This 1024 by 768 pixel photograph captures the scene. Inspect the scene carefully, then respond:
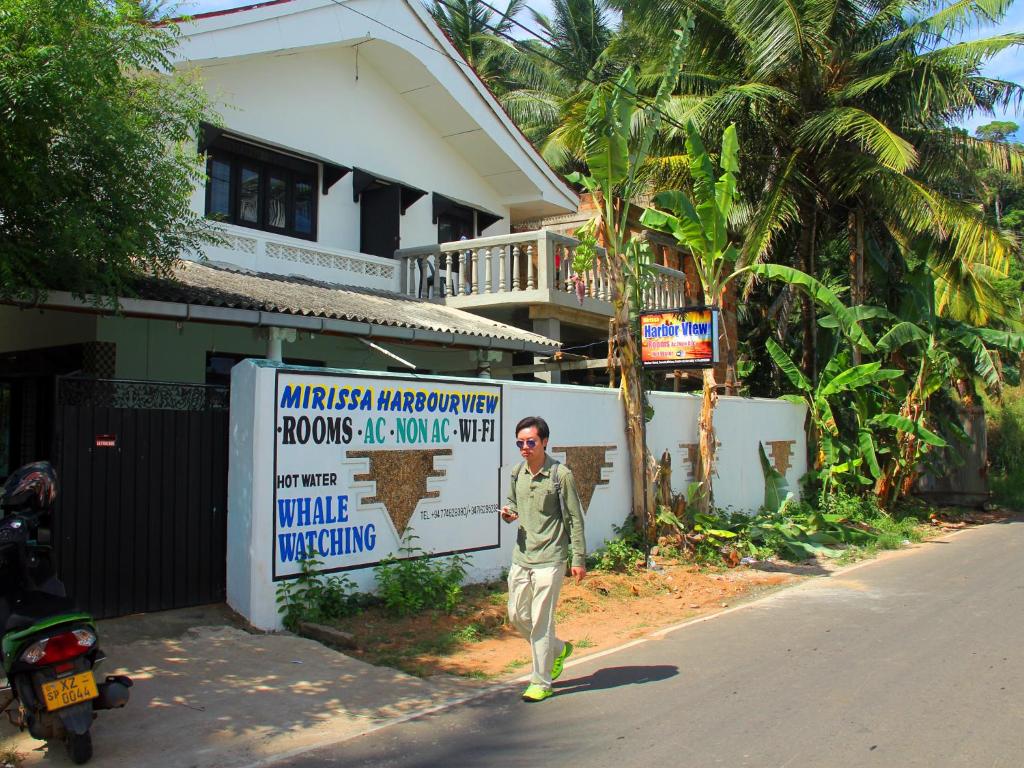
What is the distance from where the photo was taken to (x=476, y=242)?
1482 cm

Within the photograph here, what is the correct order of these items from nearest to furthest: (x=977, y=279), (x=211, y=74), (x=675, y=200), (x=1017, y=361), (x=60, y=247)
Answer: (x=60, y=247)
(x=675, y=200)
(x=211, y=74)
(x=977, y=279)
(x=1017, y=361)

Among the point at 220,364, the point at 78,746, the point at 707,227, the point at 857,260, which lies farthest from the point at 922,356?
the point at 78,746

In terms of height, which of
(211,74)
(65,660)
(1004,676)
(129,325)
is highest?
(211,74)

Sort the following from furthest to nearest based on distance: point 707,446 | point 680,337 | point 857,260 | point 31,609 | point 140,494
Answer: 1. point 857,260
2. point 707,446
3. point 680,337
4. point 140,494
5. point 31,609

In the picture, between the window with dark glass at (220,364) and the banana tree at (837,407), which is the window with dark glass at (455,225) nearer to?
the window with dark glass at (220,364)

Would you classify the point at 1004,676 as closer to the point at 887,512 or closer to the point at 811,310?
the point at 887,512

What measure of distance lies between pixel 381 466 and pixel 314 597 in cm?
138

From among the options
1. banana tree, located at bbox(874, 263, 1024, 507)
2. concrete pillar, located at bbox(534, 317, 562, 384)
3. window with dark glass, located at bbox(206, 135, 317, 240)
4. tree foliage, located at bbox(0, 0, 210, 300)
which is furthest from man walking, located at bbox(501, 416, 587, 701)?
banana tree, located at bbox(874, 263, 1024, 507)

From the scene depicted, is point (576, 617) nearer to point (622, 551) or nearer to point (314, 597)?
point (622, 551)

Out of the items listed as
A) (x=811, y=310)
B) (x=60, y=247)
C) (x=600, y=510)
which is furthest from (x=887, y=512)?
(x=60, y=247)

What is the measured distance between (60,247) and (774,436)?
1218 centimetres

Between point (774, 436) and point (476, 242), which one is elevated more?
point (476, 242)

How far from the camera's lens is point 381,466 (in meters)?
8.45

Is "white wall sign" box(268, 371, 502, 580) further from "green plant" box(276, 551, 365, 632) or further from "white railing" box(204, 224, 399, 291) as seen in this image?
"white railing" box(204, 224, 399, 291)
